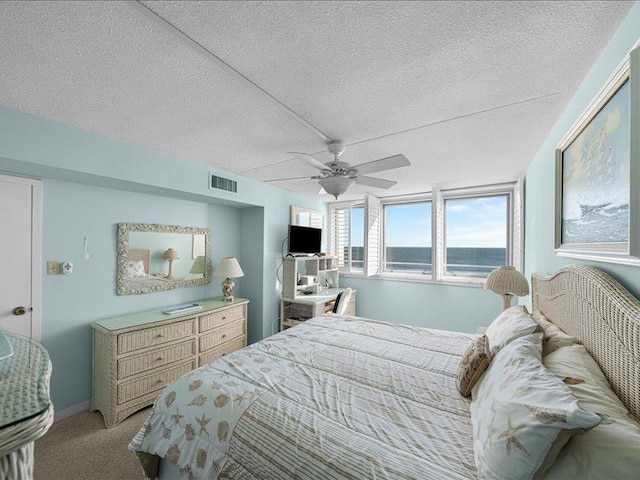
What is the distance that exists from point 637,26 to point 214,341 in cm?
372

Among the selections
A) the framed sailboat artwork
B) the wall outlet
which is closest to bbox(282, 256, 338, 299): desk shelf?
the wall outlet

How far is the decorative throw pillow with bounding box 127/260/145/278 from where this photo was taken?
9.23 feet

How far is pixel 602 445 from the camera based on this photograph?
2.66 ft

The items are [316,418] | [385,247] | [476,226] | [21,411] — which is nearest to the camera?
[21,411]

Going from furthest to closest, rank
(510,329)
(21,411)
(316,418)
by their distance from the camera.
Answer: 1. (510,329)
2. (316,418)
3. (21,411)

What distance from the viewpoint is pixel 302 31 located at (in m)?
1.15

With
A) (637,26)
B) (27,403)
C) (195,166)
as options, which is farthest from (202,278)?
(637,26)

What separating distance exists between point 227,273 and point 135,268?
95cm

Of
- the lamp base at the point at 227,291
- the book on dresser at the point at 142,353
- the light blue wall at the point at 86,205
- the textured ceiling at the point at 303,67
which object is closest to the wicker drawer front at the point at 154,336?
the book on dresser at the point at 142,353

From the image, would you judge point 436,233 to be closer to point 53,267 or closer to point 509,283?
point 509,283

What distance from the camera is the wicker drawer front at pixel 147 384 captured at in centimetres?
236

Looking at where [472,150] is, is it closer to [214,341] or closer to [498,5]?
[498,5]

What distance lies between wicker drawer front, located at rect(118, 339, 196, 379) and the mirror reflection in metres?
0.69

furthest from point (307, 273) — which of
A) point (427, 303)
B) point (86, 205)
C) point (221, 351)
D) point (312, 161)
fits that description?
point (86, 205)
